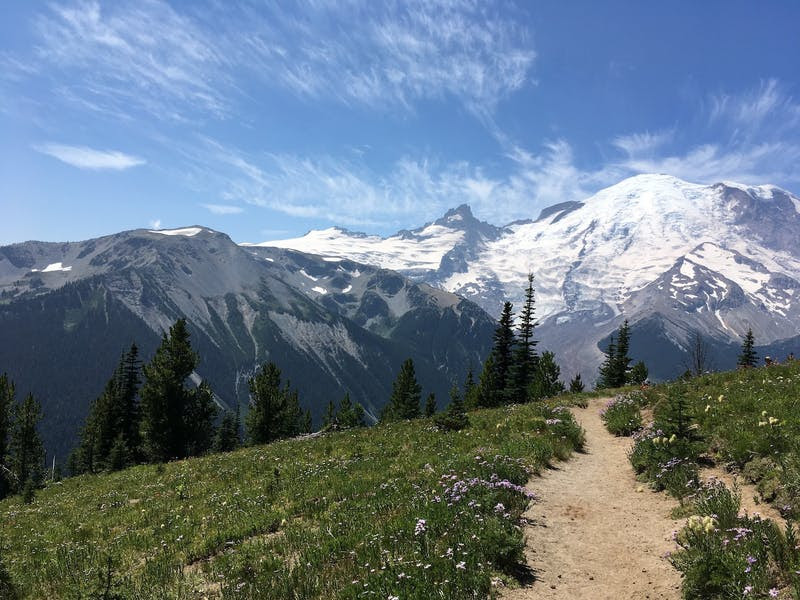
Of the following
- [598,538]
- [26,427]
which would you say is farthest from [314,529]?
[26,427]

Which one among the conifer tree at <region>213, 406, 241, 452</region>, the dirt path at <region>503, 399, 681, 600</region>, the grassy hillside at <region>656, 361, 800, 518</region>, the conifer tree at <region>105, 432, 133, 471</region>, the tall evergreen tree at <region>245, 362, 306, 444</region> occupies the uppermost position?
the grassy hillside at <region>656, 361, 800, 518</region>

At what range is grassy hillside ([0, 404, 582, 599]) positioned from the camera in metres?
7.64

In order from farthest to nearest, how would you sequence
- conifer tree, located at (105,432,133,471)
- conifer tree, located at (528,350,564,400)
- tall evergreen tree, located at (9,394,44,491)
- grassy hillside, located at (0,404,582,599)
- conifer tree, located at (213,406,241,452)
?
conifer tree, located at (213,406,241,452) → conifer tree, located at (528,350,564,400) → conifer tree, located at (105,432,133,471) → tall evergreen tree, located at (9,394,44,491) → grassy hillside, located at (0,404,582,599)

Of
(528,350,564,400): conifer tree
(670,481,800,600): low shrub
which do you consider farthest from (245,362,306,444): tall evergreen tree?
(670,481,800,600): low shrub

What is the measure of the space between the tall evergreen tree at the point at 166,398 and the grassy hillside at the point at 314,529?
2491 cm

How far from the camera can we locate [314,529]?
1077cm

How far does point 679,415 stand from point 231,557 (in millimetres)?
11777

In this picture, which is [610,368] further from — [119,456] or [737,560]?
[737,560]

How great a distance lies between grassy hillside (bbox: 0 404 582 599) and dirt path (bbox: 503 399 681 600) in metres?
0.61

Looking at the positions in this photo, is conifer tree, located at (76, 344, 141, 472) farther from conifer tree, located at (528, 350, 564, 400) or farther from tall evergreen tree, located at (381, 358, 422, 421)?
conifer tree, located at (528, 350, 564, 400)

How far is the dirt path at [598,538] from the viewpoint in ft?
25.1

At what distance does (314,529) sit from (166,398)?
131 feet

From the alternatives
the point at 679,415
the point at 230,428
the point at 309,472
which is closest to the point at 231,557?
the point at 309,472

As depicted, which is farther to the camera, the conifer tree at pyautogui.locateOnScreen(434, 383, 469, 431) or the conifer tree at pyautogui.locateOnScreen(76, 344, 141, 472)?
the conifer tree at pyautogui.locateOnScreen(76, 344, 141, 472)
